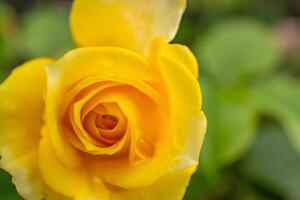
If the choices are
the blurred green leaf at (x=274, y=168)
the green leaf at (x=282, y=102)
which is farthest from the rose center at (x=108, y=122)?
the blurred green leaf at (x=274, y=168)

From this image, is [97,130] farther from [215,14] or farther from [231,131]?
[215,14]

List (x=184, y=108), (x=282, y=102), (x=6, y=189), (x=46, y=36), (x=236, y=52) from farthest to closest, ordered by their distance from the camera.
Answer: (x=46, y=36), (x=236, y=52), (x=282, y=102), (x=6, y=189), (x=184, y=108)

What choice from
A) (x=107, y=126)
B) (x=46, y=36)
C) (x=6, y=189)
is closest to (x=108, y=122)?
(x=107, y=126)

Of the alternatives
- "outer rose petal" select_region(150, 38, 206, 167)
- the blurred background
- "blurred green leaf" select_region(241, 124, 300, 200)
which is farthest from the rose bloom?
"blurred green leaf" select_region(241, 124, 300, 200)

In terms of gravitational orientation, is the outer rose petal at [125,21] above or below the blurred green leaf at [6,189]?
above

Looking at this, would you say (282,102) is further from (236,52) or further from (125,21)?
(125,21)

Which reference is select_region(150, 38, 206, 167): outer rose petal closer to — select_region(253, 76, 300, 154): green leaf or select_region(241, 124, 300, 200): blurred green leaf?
select_region(253, 76, 300, 154): green leaf

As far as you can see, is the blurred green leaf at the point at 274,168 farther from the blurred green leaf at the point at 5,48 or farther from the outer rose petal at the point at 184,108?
the outer rose petal at the point at 184,108
